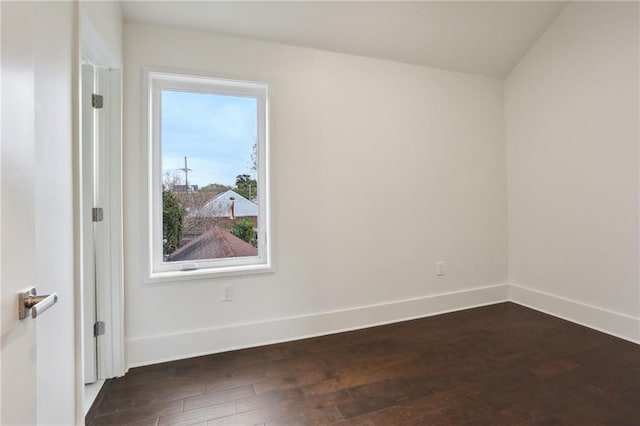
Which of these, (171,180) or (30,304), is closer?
(30,304)

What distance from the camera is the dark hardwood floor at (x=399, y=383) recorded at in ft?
5.53

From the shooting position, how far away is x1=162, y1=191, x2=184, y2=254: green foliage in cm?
242

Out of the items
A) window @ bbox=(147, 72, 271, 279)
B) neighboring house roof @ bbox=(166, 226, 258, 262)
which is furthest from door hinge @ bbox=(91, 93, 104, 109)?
neighboring house roof @ bbox=(166, 226, 258, 262)

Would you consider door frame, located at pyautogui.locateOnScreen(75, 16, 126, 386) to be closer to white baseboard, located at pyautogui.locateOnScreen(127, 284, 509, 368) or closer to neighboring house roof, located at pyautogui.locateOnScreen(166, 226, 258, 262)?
white baseboard, located at pyautogui.locateOnScreen(127, 284, 509, 368)

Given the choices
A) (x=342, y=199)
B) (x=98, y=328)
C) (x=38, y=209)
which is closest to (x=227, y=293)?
(x=98, y=328)

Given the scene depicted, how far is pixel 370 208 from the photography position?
2.90 m

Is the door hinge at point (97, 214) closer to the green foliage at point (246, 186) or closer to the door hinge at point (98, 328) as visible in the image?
the door hinge at point (98, 328)

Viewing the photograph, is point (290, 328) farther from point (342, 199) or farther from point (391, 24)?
point (391, 24)

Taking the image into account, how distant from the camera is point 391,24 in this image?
2.65 metres

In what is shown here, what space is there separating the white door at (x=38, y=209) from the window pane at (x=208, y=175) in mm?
1064

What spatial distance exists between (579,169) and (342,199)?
2217mm

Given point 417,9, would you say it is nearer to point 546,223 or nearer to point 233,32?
point 233,32

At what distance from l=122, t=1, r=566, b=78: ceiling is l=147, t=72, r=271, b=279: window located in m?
0.42

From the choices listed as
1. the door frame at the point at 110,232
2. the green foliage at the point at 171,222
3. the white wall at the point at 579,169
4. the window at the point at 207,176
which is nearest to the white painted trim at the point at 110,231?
the door frame at the point at 110,232
